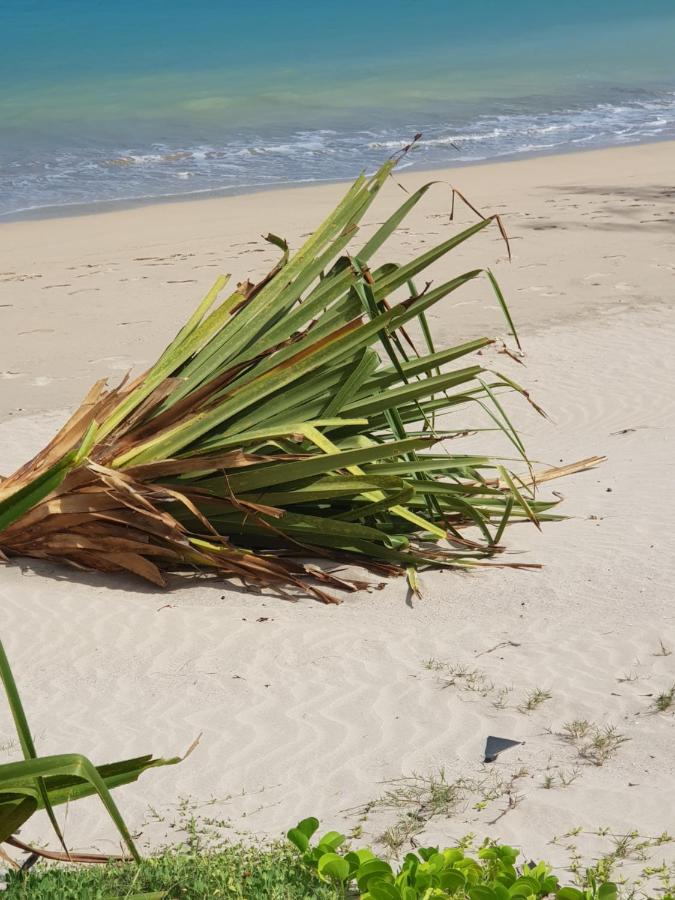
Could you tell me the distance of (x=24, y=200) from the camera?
1823 centimetres

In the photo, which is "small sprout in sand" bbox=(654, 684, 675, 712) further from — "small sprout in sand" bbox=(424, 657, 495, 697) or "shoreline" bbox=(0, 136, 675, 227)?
"shoreline" bbox=(0, 136, 675, 227)

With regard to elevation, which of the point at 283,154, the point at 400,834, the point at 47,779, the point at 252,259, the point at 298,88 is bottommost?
the point at 400,834

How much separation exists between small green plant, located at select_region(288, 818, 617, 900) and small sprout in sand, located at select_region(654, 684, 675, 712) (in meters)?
0.88

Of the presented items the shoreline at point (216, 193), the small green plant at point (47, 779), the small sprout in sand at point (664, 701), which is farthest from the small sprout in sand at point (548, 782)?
the shoreline at point (216, 193)

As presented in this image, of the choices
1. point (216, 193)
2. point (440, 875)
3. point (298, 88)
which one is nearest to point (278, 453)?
point (440, 875)

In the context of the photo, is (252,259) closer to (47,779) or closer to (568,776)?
(568,776)

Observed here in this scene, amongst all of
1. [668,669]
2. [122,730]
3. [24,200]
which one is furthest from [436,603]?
[24,200]

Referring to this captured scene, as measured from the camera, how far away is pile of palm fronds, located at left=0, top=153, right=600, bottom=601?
4.16 m

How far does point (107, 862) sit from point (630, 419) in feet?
16.7

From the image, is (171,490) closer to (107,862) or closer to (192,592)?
(192,592)

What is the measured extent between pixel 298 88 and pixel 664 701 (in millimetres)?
32617

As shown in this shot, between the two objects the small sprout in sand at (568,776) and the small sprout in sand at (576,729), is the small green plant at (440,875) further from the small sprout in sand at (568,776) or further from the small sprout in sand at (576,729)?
the small sprout in sand at (576,729)

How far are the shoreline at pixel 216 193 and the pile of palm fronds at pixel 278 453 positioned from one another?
41.6ft

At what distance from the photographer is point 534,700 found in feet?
10.8
